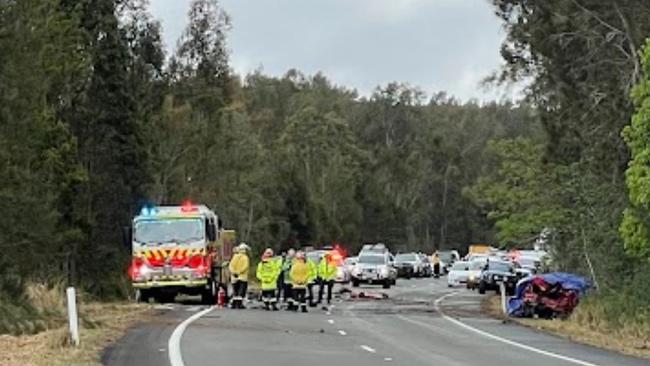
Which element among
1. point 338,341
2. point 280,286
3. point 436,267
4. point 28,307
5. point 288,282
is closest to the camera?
point 338,341

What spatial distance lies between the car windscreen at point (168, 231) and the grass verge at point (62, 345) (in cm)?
952

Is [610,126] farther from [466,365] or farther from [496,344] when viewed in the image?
[466,365]

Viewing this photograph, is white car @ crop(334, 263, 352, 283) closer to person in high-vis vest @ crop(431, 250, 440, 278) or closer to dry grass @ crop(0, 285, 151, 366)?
person in high-vis vest @ crop(431, 250, 440, 278)

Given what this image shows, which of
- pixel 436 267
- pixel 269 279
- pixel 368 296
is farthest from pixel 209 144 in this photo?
pixel 269 279

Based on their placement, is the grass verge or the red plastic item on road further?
the red plastic item on road

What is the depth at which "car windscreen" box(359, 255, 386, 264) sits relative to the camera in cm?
5994

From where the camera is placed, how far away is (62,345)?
1984cm

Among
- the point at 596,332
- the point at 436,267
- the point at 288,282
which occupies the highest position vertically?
the point at 436,267

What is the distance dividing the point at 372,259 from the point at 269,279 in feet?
84.2

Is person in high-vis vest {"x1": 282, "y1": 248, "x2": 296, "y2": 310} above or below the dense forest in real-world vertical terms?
below

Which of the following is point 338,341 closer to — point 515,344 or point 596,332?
point 515,344

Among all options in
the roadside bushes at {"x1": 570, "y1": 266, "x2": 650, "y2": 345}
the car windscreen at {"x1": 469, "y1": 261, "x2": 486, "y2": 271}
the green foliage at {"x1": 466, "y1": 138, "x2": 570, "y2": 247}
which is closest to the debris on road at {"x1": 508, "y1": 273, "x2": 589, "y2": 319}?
the roadside bushes at {"x1": 570, "y1": 266, "x2": 650, "y2": 345}

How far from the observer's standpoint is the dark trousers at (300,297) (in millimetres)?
34594

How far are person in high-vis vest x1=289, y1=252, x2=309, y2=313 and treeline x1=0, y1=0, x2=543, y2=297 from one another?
6.89 meters
